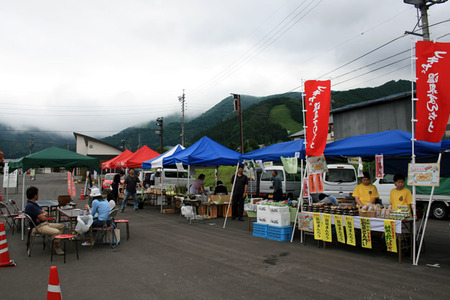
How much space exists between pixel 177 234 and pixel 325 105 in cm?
500

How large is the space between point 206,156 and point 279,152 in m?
3.59

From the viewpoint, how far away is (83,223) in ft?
21.4

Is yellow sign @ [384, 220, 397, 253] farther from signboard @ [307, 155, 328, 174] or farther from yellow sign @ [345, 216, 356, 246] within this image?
signboard @ [307, 155, 328, 174]

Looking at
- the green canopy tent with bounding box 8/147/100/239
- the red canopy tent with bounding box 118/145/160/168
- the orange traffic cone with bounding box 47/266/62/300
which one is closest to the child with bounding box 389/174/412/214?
the orange traffic cone with bounding box 47/266/62/300

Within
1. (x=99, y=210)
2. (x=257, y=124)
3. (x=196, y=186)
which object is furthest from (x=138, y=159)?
(x=257, y=124)

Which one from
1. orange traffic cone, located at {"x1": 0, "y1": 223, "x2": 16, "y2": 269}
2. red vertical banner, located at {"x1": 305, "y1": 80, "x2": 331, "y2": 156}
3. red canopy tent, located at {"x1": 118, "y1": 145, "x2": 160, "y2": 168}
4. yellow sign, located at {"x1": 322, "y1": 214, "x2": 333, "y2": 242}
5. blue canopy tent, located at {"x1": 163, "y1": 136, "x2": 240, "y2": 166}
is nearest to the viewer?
orange traffic cone, located at {"x1": 0, "y1": 223, "x2": 16, "y2": 269}

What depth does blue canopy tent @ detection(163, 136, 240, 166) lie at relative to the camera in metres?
11.0

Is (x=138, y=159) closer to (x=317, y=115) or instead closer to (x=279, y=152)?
(x=279, y=152)

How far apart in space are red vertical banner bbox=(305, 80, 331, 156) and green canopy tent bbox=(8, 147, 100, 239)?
269 inches

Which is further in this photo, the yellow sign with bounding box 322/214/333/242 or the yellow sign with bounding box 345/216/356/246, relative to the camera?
the yellow sign with bounding box 322/214/333/242

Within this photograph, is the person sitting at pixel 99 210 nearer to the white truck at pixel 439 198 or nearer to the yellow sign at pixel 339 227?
the yellow sign at pixel 339 227

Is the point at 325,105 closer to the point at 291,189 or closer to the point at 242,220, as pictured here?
the point at 242,220

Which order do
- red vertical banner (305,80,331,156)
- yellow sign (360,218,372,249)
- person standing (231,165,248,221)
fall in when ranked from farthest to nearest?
person standing (231,165,248,221), red vertical banner (305,80,331,156), yellow sign (360,218,372,249)

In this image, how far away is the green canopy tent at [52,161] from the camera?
353 inches
